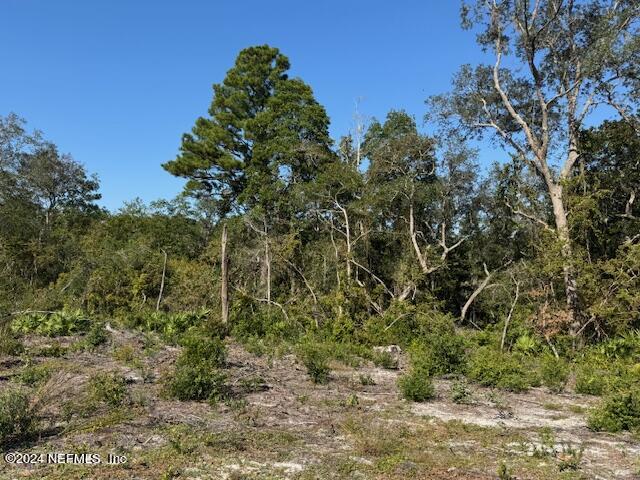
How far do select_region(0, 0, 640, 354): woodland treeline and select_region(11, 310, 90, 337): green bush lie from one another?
0.65 meters

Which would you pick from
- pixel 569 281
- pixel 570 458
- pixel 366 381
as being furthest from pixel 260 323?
pixel 570 458

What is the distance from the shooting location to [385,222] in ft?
70.8

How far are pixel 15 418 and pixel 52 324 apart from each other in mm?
7754

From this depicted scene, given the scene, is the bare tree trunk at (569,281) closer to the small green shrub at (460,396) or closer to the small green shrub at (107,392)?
the small green shrub at (460,396)

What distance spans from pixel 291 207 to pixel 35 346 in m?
11.6

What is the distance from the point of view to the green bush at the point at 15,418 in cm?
450

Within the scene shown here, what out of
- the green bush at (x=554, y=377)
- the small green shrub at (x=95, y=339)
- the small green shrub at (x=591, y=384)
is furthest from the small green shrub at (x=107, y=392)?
the small green shrub at (x=591, y=384)

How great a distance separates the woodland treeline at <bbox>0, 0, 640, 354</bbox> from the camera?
14539 millimetres

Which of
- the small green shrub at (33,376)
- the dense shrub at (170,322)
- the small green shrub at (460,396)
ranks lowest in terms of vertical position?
the small green shrub at (460,396)

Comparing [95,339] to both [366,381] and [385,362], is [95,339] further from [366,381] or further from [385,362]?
[385,362]

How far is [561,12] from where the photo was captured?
1609 cm

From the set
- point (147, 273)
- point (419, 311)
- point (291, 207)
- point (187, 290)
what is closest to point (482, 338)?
point (419, 311)

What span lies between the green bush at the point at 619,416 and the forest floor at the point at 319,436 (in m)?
0.21

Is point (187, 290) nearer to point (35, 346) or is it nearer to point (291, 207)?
point (291, 207)
